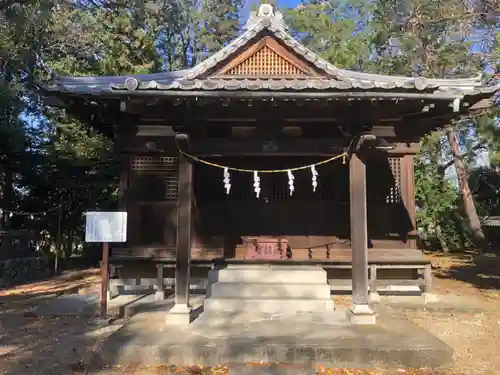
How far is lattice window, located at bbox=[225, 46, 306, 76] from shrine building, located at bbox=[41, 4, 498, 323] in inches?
1.0

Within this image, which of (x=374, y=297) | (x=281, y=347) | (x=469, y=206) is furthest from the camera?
(x=469, y=206)

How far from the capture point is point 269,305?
28.0 feet

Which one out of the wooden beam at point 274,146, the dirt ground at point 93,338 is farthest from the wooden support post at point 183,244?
the dirt ground at point 93,338

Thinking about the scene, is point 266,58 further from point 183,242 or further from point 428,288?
point 428,288

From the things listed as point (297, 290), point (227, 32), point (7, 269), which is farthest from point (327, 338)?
point (227, 32)

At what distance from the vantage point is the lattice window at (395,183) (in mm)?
10703

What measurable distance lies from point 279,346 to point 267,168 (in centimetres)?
540

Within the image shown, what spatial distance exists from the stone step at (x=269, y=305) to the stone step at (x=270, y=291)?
0.75 feet

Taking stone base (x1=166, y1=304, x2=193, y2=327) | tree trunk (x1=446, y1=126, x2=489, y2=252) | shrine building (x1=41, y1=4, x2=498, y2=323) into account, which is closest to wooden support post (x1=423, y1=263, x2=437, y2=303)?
shrine building (x1=41, y1=4, x2=498, y2=323)

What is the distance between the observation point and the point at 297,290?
353 inches

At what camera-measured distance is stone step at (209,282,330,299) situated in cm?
885

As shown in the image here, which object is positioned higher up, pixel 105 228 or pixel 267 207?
pixel 267 207

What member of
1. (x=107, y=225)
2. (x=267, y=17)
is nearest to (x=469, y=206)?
(x=267, y=17)

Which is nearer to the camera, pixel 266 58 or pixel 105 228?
pixel 105 228
